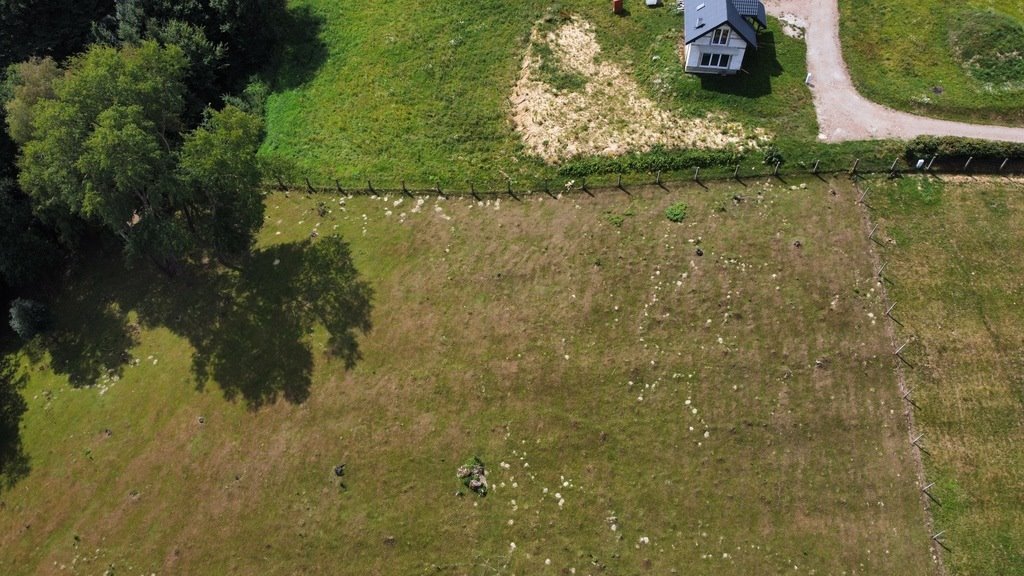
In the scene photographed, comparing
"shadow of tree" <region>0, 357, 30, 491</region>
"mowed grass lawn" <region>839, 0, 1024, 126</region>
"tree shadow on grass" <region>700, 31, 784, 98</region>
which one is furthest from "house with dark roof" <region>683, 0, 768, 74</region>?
"shadow of tree" <region>0, 357, 30, 491</region>

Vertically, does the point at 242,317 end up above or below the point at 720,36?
below

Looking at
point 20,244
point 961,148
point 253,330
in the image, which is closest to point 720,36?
point 961,148

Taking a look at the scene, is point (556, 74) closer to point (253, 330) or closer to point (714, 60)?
point (714, 60)

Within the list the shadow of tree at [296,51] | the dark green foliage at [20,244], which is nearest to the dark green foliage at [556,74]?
the shadow of tree at [296,51]

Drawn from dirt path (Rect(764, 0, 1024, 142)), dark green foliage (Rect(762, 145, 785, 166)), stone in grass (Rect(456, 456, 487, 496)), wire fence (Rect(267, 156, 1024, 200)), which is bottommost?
stone in grass (Rect(456, 456, 487, 496))

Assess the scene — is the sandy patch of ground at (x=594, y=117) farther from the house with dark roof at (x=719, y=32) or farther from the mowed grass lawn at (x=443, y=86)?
the house with dark roof at (x=719, y=32)

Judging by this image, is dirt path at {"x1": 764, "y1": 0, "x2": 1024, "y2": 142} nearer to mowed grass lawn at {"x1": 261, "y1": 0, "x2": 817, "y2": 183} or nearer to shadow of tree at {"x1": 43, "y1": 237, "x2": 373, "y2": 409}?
mowed grass lawn at {"x1": 261, "y1": 0, "x2": 817, "y2": 183}
